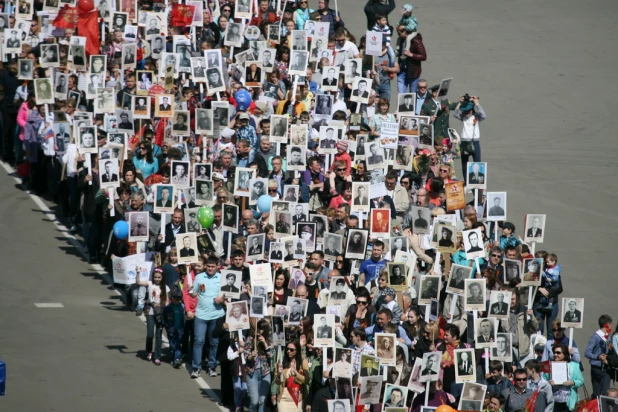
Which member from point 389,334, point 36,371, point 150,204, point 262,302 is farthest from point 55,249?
point 389,334

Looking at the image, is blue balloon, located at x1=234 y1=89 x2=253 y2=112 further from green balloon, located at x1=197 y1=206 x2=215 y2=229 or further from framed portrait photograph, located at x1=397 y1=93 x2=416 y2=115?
green balloon, located at x1=197 y1=206 x2=215 y2=229

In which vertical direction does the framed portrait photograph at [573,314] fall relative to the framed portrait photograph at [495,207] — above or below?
below

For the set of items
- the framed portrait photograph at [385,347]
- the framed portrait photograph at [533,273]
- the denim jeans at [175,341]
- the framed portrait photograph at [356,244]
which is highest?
the framed portrait photograph at [356,244]

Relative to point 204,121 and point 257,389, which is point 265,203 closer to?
point 204,121

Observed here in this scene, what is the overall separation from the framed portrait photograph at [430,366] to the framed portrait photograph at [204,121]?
807 centimetres

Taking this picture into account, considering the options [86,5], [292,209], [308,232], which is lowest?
[308,232]

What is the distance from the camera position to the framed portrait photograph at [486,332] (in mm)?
20078

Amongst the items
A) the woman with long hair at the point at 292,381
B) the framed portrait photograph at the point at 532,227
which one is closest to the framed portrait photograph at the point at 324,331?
the woman with long hair at the point at 292,381

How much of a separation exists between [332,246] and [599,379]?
445 cm

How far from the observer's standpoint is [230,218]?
22969mm

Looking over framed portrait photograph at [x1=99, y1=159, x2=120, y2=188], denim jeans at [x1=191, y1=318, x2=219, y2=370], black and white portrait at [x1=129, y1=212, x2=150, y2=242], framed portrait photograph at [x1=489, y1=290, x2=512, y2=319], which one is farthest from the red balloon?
framed portrait photograph at [x1=489, y1=290, x2=512, y2=319]

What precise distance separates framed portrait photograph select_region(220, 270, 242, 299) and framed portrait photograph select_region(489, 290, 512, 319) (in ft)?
12.0

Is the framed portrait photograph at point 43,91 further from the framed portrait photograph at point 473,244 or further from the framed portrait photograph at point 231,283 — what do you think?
the framed portrait photograph at point 473,244

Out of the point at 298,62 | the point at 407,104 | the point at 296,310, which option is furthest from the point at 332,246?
the point at 298,62
